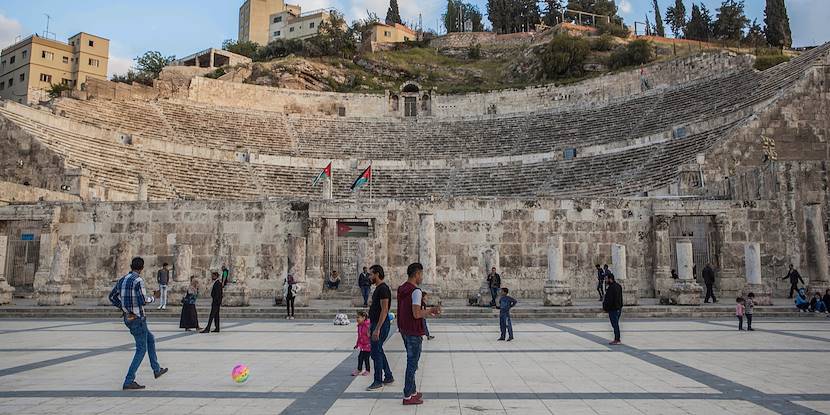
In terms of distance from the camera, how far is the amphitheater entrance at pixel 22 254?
2245 centimetres

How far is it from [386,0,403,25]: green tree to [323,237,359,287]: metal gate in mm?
86540

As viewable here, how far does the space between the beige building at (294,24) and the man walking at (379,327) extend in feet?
307

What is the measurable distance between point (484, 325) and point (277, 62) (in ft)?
180

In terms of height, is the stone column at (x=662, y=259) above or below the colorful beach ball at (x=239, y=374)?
above

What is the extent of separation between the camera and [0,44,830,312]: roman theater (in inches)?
812

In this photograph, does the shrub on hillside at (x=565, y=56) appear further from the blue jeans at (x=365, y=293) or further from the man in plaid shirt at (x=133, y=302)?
the man in plaid shirt at (x=133, y=302)

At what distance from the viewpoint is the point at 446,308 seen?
17.0m

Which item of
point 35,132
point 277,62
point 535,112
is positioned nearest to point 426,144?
point 535,112

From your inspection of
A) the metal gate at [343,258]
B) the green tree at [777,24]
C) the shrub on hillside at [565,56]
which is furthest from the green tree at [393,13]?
the metal gate at [343,258]

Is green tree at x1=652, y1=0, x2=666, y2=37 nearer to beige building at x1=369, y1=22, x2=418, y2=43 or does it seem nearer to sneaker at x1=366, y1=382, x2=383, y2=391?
beige building at x1=369, y1=22, x2=418, y2=43

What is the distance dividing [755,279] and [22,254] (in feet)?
98.4

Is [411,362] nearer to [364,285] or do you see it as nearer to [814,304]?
[364,285]

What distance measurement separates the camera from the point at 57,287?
58.9 feet

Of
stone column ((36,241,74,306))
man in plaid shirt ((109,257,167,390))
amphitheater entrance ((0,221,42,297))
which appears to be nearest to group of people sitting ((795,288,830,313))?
man in plaid shirt ((109,257,167,390))
